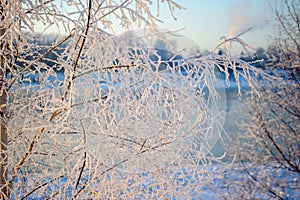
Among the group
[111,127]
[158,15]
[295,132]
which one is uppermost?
A: [158,15]

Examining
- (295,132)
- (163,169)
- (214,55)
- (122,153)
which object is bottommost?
(295,132)

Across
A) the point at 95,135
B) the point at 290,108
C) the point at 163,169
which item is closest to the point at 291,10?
the point at 290,108

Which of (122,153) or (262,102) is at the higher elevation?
(122,153)

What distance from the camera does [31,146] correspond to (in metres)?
2.22

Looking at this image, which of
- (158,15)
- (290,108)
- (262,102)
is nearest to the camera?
(158,15)

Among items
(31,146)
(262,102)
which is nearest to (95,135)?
(31,146)

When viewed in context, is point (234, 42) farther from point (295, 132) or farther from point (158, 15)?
point (295, 132)

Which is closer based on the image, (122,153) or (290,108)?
(122,153)

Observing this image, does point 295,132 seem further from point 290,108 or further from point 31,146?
point 31,146

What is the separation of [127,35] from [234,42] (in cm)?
47

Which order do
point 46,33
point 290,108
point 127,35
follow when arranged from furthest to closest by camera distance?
point 290,108 < point 46,33 < point 127,35

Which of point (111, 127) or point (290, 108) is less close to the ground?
point (111, 127)

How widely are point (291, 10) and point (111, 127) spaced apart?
228 inches

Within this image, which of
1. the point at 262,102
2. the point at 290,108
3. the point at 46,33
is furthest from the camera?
the point at 262,102
